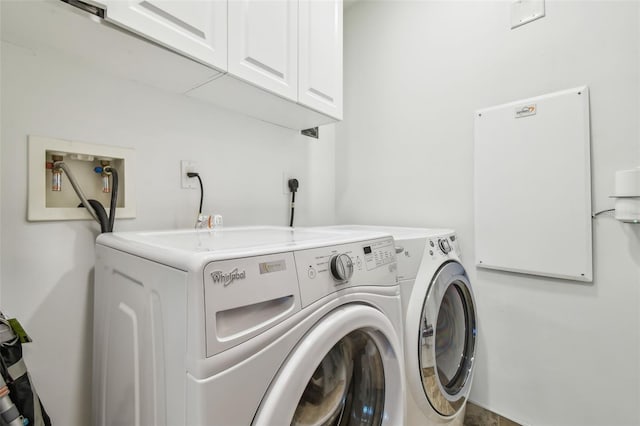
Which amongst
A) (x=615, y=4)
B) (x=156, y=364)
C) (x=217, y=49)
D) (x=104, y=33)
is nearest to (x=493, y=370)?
(x=156, y=364)

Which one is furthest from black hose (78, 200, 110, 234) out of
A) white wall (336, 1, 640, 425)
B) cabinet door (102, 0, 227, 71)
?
white wall (336, 1, 640, 425)

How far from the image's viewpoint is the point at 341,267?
2.35ft

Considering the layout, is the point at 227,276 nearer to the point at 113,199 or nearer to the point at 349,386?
the point at 349,386

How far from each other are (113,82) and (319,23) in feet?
2.91

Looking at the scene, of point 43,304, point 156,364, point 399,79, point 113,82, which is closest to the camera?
point 156,364

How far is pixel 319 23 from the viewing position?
135cm

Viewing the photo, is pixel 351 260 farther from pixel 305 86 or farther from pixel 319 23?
pixel 319 23

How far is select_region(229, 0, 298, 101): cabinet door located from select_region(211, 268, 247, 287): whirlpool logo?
768mm

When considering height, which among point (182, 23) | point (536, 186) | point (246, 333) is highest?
point (182, 23)

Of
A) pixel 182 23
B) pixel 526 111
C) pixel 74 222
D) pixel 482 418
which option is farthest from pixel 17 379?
pixel 526 111

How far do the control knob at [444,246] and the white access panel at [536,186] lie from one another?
0.24 meters

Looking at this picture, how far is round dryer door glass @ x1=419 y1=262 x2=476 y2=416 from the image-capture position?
108cm

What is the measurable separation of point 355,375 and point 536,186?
1.10 m

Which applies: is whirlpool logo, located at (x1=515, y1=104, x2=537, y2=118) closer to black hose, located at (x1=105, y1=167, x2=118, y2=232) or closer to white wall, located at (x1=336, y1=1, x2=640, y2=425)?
white wall, located at (x1=336, y1=1, x2=640, y2=425)
